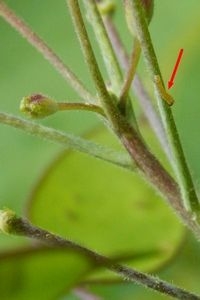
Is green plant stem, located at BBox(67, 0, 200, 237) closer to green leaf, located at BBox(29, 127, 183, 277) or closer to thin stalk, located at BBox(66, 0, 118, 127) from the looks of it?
thin stalk, located at BBox(66, 0, 118, 127)

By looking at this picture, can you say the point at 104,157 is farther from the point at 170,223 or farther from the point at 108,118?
the point at 170,223

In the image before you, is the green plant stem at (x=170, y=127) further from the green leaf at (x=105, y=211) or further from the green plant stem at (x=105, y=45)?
the green leaf at (x=105, y=211)

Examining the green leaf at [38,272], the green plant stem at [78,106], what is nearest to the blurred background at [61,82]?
the green leaf at [38,272]

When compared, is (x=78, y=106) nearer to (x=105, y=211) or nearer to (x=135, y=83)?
(x=135, y=83)

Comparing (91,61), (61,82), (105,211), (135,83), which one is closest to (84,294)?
(105,211)

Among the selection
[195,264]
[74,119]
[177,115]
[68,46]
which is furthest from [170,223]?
[68,46]
